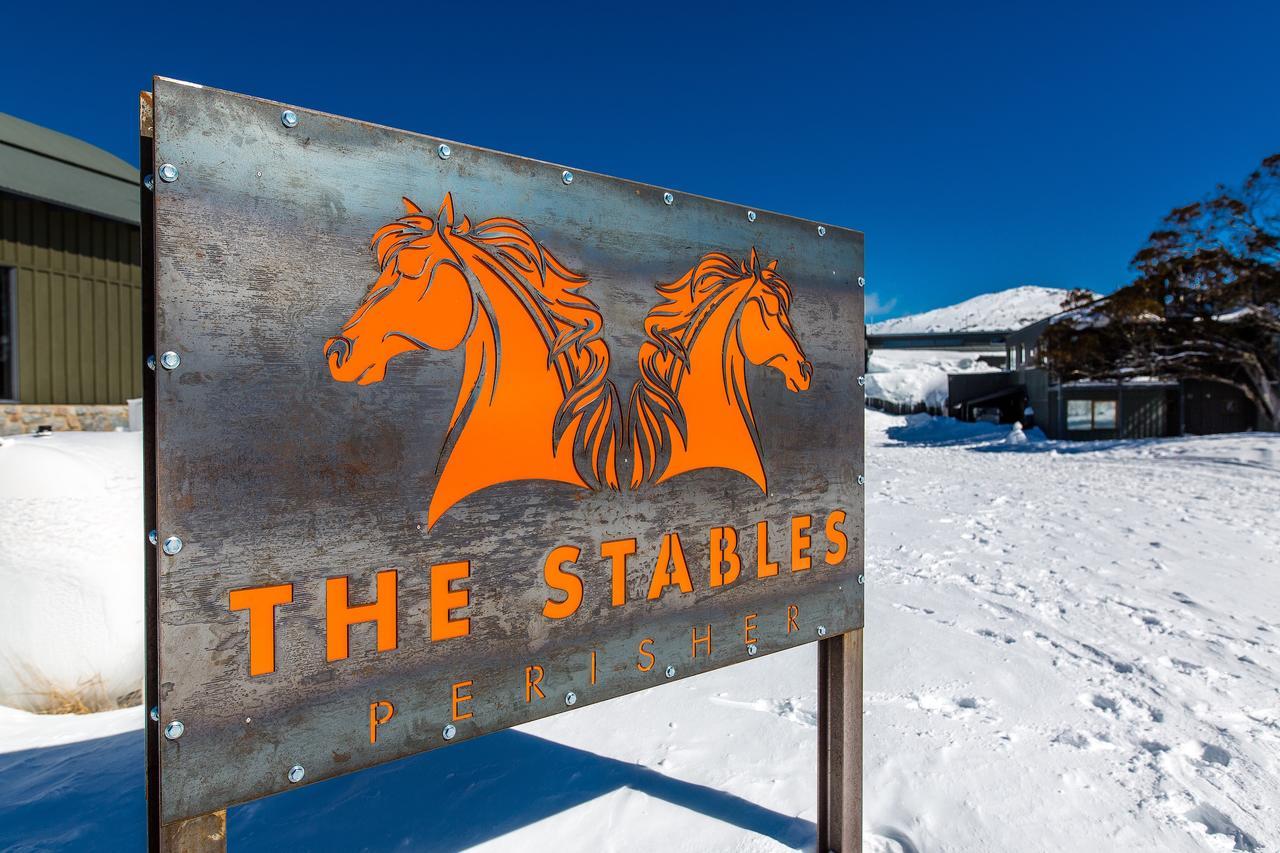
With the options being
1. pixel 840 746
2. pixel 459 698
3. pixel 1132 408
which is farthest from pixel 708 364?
pixel 1132 408

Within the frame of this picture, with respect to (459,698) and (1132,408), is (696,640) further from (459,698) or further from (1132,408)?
(1132,408)

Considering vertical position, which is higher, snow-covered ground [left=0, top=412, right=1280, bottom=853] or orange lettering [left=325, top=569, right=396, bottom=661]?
orange lettering [left=325, top=569, right=396, bottom=661]

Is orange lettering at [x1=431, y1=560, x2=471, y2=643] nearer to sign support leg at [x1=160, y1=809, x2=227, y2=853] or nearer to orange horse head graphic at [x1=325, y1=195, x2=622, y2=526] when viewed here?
orange horse head graphic at [x1=325, y1=195, x2=622, y2=526]

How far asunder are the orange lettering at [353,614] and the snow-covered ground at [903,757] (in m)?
1.31

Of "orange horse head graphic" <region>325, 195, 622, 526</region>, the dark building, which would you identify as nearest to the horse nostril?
"orange horse head graphic" <region>325, 195, 622, 526</region>

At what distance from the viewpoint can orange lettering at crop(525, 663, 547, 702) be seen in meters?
1.64

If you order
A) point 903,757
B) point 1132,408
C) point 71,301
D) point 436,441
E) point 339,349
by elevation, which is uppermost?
point 71,301

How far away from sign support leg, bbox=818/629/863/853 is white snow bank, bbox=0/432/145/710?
3383mm

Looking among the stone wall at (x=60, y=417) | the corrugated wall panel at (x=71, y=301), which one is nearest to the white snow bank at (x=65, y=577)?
the stone wall at (x=60, y=417)

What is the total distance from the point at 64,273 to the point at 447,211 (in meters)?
10.6

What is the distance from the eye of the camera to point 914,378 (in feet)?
114

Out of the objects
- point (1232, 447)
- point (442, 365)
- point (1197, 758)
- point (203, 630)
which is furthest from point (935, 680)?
point (1232, 447)

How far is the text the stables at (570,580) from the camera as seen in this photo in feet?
4.36

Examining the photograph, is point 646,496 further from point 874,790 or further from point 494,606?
point 874,790
